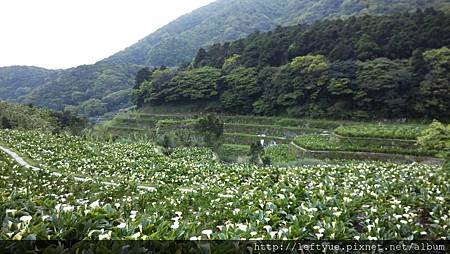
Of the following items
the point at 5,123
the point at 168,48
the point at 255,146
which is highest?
the point at 168,48

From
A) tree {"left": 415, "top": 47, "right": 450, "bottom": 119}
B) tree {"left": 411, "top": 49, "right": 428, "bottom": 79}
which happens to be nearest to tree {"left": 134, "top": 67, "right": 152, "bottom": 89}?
tree {"left": 411, "top": 49, "right": 428, "bottom": 79}

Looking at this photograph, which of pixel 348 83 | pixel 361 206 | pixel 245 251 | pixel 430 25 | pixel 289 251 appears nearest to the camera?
pixel 245 251

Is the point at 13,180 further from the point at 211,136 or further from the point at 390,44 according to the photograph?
the point at 390,44

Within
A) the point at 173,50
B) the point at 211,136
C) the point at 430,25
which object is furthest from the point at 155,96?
the point at 173,50

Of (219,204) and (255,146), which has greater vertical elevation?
(219,204)

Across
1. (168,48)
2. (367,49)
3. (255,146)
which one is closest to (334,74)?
(367,49)

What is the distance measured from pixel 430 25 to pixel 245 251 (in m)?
51.3

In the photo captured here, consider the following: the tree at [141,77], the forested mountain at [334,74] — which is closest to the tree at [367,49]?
the forested mountain at [334,74]

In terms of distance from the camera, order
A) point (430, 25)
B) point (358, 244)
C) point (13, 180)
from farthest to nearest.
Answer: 1. point (430, 25)
2. point (13, 180)
3. point (358, 244)

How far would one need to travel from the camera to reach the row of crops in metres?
4.37

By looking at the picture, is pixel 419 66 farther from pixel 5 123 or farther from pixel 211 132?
pixel 5 123

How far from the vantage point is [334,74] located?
44.4 meters

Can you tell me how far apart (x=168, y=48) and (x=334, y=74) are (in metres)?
95.8

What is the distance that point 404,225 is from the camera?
5910 millimetres
